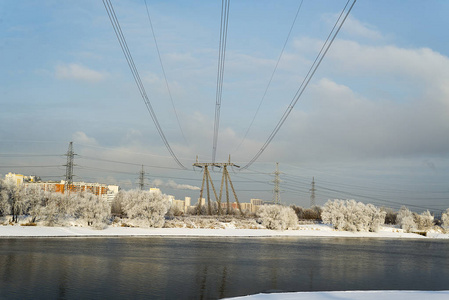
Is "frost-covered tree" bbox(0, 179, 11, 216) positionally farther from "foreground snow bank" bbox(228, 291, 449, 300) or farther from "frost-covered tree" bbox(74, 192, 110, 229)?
"foreground snow bank" bbox(228, 291, 449, 300)

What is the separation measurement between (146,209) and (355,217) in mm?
58738

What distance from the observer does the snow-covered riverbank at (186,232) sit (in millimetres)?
78500

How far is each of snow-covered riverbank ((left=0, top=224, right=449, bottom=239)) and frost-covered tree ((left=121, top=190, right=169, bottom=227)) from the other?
2.65m

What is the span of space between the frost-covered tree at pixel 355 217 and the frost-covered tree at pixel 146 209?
50539 millimetres

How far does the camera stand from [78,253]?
50.8 m

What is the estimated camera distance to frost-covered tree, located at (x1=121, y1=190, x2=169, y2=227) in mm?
96500

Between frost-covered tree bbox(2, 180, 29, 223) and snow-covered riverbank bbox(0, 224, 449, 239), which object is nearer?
snow-covered riverbank bbox(0, 224, 449, 239)

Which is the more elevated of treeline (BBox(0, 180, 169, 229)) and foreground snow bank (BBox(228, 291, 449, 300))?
treeline (BBox(0, 180, 169, 229))

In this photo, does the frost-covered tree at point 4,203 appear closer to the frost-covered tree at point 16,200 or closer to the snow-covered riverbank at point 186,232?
the frost-covered tree at point 16,200

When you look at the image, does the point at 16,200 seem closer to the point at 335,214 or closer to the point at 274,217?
the point at 274,217

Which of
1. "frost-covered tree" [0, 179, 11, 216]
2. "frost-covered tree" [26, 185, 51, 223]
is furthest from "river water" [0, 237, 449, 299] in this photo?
"frost-covered tree" [26, 185, 51, 223]

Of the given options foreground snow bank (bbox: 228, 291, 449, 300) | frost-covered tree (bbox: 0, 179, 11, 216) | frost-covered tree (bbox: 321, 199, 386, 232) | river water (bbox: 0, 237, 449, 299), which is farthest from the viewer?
frost-covered tree (bbox: 321, 199, 386, 232)

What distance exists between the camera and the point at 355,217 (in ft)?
390

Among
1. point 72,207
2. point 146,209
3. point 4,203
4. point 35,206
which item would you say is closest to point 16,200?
point 4,203
